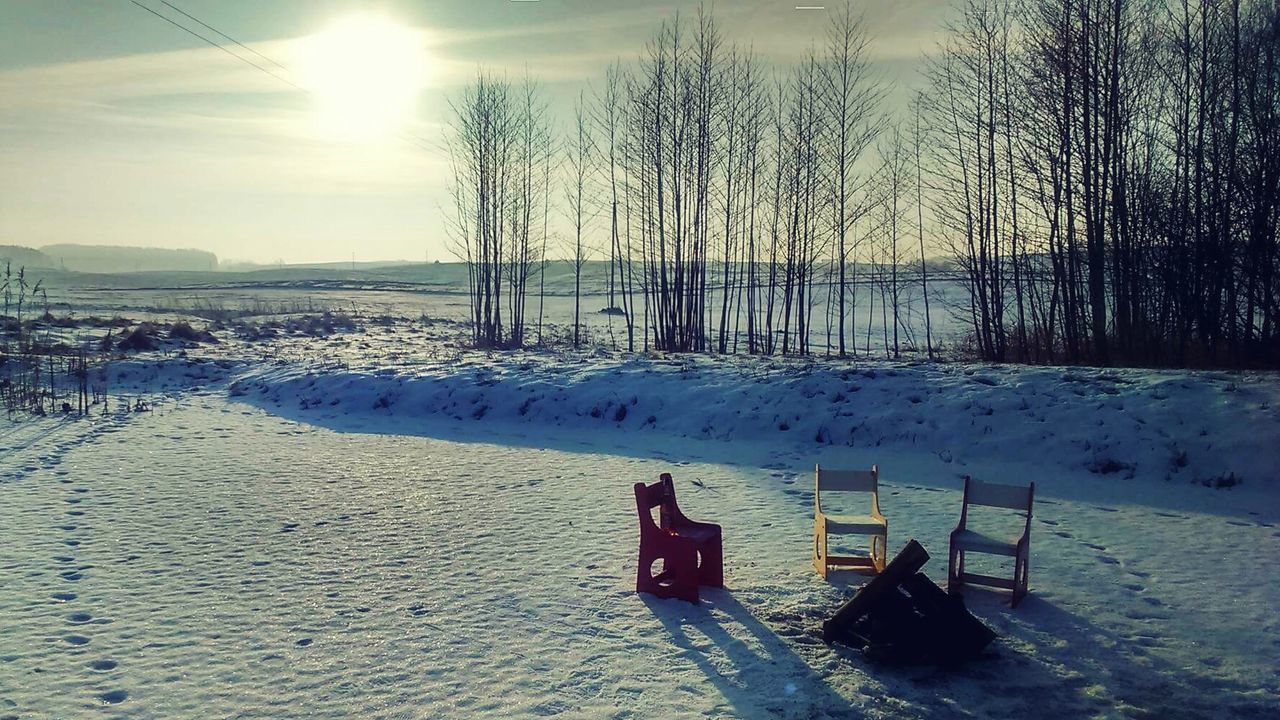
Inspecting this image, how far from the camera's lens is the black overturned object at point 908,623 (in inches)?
207

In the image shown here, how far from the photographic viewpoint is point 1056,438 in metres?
11.4

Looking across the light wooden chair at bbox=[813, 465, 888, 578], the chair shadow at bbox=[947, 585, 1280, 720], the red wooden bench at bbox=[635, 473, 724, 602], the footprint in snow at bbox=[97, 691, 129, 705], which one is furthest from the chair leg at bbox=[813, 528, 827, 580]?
the footprint in snow at bbox=[97, 691, 129, 705]

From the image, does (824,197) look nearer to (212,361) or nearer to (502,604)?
(212,361)

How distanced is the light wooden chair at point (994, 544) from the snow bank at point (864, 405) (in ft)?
16.9

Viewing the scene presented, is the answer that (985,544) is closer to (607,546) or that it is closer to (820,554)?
(820,554)

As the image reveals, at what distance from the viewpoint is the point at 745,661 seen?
205 inches

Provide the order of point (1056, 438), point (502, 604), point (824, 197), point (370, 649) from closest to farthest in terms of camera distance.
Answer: point (370, 649) < point (502, 604) < point (1056, 438) < point (824, 197)

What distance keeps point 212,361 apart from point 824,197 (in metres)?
18.4

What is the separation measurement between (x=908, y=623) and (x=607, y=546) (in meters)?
3.21

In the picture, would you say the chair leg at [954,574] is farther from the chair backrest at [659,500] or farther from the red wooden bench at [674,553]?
the chair backrest at [659,500]

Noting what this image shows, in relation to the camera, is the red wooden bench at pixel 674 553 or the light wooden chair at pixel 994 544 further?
the red wooden bench at pixel 674 553

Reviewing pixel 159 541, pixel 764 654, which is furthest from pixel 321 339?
pixel 764 654

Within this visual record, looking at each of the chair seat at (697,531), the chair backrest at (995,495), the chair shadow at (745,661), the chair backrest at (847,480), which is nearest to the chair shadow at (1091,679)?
the chair shadow at (745,661)

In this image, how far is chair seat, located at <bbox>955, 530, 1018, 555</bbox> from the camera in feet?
20.2
